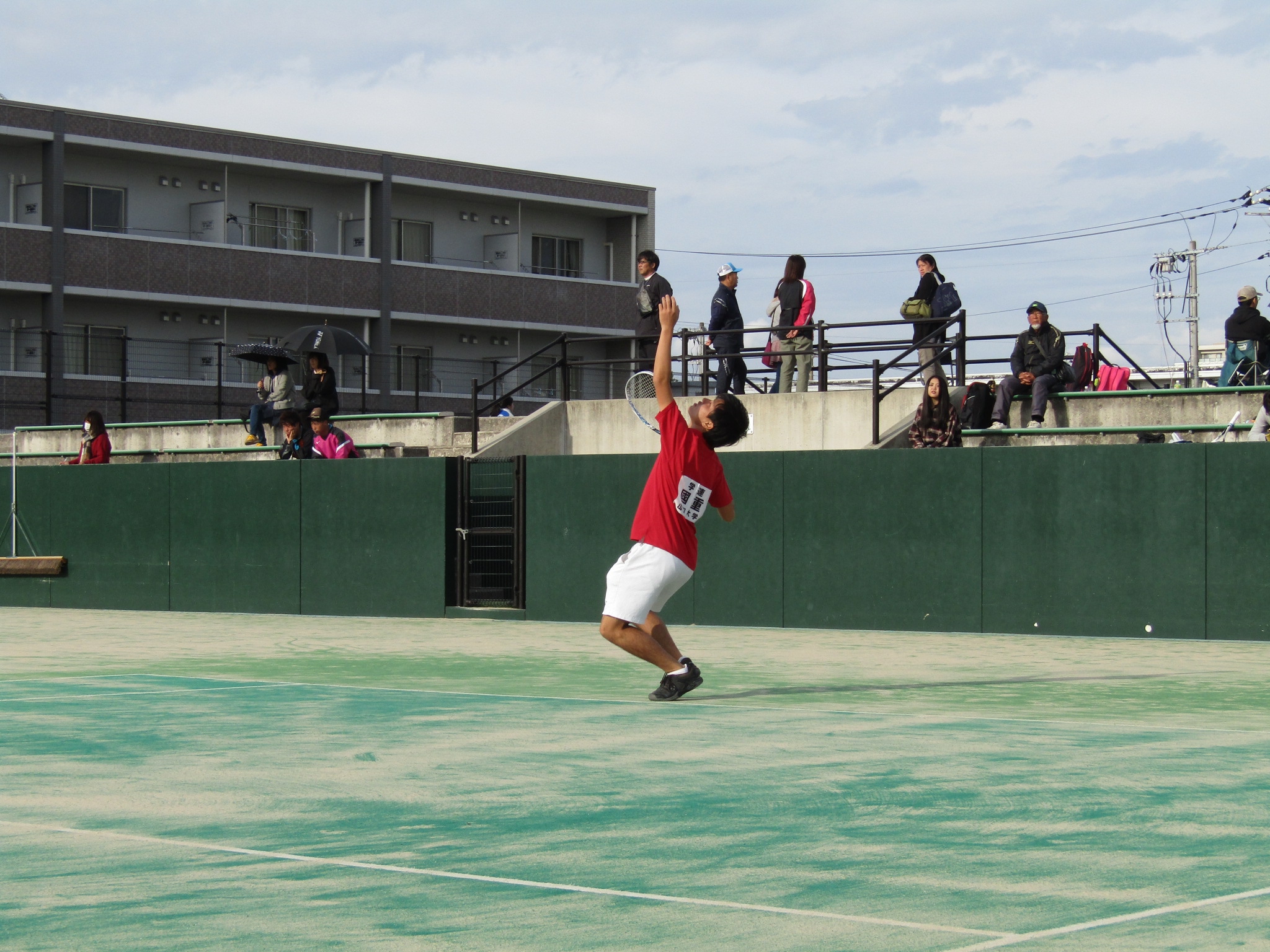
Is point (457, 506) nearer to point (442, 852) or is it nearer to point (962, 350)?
point (962, 350)

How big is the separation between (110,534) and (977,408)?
12.1 meters

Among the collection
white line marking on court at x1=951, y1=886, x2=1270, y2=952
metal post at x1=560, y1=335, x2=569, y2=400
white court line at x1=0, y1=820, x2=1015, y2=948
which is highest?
metal post at x1=560, y1=335, x2=569, y2=400

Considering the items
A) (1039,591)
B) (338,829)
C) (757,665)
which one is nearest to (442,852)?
(338,829)

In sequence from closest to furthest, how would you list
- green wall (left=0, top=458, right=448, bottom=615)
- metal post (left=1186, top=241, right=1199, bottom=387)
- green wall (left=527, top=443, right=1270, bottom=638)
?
green wall (left=527, top=443, right=1270, bottom=638), green wall (left=0, top=458, right=448, bottom=615), metal post (left=1186, top=241, right=1199, bottom=387)

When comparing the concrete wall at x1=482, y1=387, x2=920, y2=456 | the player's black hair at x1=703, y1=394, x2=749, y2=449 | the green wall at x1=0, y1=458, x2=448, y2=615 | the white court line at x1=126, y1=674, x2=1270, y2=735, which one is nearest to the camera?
the white court line at x1=126, y1=674, x2=1270, y2=735

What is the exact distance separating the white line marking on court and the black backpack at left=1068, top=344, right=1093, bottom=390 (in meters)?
15.7

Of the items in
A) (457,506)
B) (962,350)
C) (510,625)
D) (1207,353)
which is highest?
(1207,353)

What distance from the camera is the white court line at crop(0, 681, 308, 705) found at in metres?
10.9

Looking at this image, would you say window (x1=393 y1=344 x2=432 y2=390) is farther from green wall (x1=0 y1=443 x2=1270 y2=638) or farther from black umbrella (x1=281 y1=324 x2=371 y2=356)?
green wall (x1=0 y1=443 x2=1270 y2=638)

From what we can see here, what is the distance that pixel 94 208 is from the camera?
39875 mm

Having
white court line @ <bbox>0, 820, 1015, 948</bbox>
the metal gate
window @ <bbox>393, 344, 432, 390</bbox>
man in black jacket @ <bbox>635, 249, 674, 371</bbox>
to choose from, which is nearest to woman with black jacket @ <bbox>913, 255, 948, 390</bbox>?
man in black jacket @ <bbox>635, 249, 674, 371</bbox>

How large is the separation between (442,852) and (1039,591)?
36.7 ft

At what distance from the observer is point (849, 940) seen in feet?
14.9

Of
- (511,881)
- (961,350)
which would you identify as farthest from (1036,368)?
(511,881)
